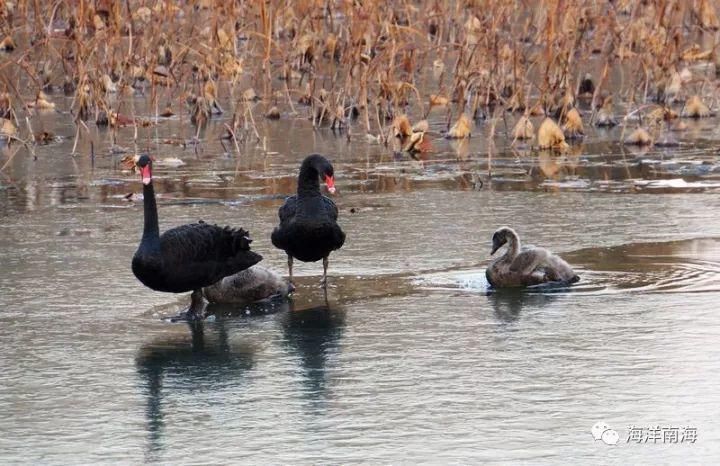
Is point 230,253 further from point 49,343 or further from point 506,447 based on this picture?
point 506,447

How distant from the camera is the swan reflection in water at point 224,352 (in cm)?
632

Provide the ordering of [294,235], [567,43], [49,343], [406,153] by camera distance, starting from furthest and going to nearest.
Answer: [567,43]
[406,153]
[294,235]
[49,343]

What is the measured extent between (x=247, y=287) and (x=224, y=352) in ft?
4.20

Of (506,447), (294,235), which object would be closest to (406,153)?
(294,235)

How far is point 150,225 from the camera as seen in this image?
7.83 meters

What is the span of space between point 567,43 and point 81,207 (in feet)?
20.9

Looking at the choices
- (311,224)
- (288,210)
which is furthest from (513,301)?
(288,210)

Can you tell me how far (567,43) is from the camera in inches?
620

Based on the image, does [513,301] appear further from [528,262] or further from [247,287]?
[247,287]

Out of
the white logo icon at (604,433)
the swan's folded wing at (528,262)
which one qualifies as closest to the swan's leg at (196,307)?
the swan's folded wing at (528,262)

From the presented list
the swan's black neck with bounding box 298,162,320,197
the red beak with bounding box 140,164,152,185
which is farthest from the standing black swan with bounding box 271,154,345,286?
the red beak with bounding box 140,164,152,185

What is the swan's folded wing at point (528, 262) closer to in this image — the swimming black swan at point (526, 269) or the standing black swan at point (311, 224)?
the swimming black swan at point (526, 269)

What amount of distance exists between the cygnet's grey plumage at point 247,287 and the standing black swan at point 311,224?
12.4 inches

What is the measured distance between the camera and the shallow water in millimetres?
5625
